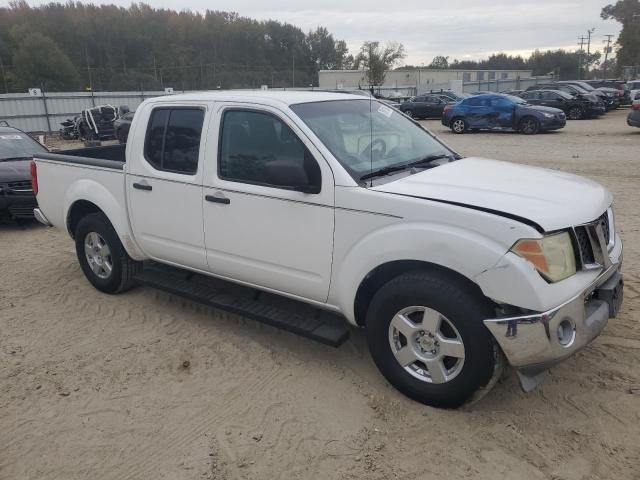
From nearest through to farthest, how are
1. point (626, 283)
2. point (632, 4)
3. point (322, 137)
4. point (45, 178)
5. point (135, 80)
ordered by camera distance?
point (322, 137)
point (626, 283)
point (45, 178)
point (135, 80)
point (632, 4)

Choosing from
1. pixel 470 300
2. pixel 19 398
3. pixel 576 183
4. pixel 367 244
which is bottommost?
pixel 19 398

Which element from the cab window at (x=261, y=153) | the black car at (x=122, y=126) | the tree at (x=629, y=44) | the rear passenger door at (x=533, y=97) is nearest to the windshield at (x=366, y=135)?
the cab window at (x=261, y=153)

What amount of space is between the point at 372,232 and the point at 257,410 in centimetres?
137

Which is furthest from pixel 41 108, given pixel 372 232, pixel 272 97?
pixel 372 232

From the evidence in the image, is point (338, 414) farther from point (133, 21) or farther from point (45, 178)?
point (133, 21)

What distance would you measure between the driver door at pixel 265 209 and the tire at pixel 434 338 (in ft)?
1.74

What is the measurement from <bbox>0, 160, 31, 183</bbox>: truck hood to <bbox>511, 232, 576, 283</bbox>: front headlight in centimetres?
780

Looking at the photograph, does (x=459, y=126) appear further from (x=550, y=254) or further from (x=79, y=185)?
(x=550, y=254)

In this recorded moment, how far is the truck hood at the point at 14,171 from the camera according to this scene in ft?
26.8

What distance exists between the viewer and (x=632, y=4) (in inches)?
3027

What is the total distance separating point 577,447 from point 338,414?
1385 millimetres

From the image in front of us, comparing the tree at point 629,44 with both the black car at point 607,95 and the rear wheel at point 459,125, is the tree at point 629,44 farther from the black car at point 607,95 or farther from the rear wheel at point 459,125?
the rear wheel at point 459,125

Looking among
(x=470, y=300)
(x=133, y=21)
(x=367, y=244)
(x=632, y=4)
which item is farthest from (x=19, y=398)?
(x=632, y=4)

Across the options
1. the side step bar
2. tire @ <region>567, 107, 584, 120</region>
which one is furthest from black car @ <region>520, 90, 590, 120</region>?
the side step bar
